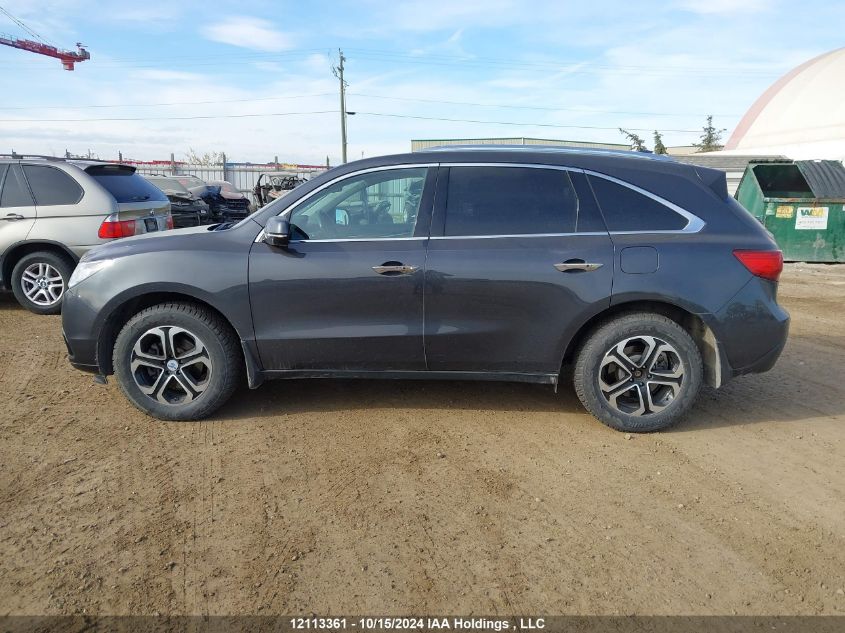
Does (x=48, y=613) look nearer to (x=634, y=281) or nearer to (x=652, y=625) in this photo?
(x=652, y=625)

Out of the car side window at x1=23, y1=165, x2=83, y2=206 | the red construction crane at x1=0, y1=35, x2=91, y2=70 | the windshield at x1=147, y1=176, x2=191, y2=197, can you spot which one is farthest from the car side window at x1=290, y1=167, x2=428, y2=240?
the red construction crane at x1=0, y1=35, x2=91, y2=70

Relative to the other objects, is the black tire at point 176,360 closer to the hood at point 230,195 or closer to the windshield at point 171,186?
the windshield at point 171,186

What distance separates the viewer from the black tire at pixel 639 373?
3631 mm

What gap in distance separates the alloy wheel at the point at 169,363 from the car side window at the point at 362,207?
0.98 metres

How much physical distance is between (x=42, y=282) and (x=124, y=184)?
1474mm

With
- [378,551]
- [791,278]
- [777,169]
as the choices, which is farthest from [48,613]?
[777,169]

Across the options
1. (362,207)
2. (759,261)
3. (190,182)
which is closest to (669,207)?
(759,261)

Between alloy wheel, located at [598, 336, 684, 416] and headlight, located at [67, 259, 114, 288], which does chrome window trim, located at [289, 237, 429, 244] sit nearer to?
headlight, located at [67, 259, 114, 288]

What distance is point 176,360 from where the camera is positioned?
3803mm

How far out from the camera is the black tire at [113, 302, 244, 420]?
3.76 m

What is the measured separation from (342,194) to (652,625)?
2829mm

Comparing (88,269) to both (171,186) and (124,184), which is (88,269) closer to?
(124,184)

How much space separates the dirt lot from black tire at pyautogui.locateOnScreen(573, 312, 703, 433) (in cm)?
→ 16

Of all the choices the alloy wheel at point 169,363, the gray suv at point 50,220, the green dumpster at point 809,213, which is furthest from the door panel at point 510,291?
the green dumpster at point 809,213
